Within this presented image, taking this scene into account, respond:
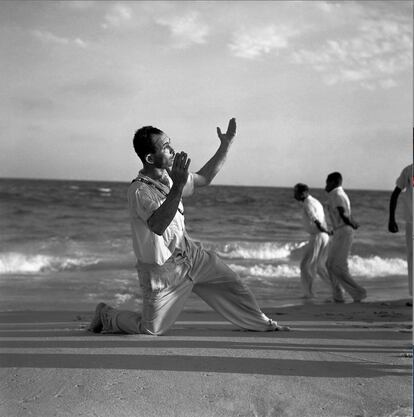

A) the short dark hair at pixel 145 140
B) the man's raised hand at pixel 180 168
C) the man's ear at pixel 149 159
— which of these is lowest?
the man's raised hand at pixel 180 168

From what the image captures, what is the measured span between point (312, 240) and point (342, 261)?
2.10 feet

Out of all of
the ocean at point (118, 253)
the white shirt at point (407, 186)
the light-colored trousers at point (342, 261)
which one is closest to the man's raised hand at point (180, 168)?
the white shirt at point (407, 186)

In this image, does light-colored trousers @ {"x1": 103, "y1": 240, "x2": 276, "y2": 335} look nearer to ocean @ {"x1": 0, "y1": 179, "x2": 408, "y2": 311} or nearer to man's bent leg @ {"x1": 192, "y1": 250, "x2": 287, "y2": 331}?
man's bent leg @ {"x1": 192, "y1": 250, "x2": 287, "y2": 331}

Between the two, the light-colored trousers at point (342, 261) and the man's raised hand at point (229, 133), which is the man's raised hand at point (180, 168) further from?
the light-colored trousers at point (342, 261)

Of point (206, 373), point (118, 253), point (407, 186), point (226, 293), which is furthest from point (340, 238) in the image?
point (118, 253)

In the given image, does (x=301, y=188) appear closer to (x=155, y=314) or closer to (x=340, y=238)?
(x=340, y=238)

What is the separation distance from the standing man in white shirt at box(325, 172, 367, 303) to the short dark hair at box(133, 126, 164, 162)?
13.6ft

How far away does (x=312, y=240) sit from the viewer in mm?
8305

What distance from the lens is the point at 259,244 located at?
56.5 ft

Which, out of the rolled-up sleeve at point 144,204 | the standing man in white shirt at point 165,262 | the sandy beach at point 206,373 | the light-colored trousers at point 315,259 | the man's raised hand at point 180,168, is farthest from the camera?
the light-colored trousers at point 315,259

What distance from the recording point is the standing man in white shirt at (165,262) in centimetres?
400

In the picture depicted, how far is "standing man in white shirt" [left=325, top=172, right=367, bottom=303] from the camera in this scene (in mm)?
7672

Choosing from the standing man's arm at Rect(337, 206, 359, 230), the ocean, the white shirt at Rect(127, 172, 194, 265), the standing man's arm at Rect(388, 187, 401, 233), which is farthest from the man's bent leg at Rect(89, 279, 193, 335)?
the standing man's arm at Rect(337, 206, 359, 230)

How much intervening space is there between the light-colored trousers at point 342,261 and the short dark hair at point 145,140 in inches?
171
